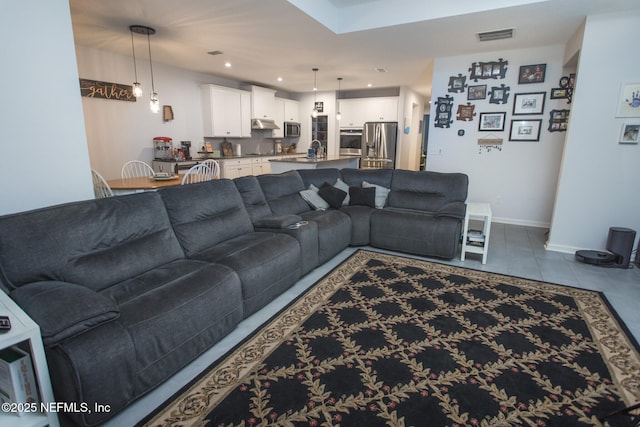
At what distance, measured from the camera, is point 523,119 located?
195 inches

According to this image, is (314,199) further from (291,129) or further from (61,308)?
(291,129)

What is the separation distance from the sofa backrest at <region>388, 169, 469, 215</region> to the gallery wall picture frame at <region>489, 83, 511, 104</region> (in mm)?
1804

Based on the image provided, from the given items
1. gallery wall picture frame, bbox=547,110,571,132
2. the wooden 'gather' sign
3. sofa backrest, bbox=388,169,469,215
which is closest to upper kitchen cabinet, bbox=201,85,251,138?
the wooden 'gather' sign

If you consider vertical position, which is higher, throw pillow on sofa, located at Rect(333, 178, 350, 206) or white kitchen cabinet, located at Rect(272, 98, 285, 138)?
white kitchen cabinet, located at Rect(272, 98, 285, 138)

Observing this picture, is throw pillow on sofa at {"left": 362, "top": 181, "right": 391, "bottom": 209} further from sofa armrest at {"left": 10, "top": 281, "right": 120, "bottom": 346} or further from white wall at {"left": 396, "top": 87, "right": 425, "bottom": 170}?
white wall at {"left": 396, "top": 87, "right": 425, "bottom": 170}

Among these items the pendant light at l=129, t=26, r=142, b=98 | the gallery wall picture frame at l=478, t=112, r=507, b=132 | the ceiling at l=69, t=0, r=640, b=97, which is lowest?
the gallery wall picture frame at l=478, t=112, r=507, b=132

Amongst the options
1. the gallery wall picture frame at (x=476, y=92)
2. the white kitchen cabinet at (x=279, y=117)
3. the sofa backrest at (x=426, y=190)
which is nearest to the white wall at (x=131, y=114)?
the white kitchen cabinet at (x=279, y=117)

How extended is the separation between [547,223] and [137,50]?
22.5ft

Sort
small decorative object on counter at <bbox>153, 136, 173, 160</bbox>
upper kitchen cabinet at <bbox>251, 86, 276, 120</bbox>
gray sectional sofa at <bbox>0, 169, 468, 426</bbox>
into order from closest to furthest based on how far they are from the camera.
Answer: gray sectional sofa at <bbox>0, 169, 468, 426</bbox>
small decorative object on counter at <bbox>153, 136, 173, 160</bbox>
upper kitchen cabinet at <bbox>251, 86, 276, 120</bbox>

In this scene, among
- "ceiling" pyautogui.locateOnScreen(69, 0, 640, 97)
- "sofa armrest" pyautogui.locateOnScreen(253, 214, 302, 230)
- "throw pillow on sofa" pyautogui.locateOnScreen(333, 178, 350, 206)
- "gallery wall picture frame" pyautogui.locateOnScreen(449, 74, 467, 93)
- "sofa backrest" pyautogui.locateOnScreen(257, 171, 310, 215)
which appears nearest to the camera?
"sofa armrest" pyautogui.locateOnScreen(253, 214, 302, 230)

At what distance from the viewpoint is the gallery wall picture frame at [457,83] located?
17.1 ft

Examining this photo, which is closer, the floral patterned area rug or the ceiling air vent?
the floral patterned area rug

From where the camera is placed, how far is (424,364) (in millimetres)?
1945

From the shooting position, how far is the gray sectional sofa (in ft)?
4.80
